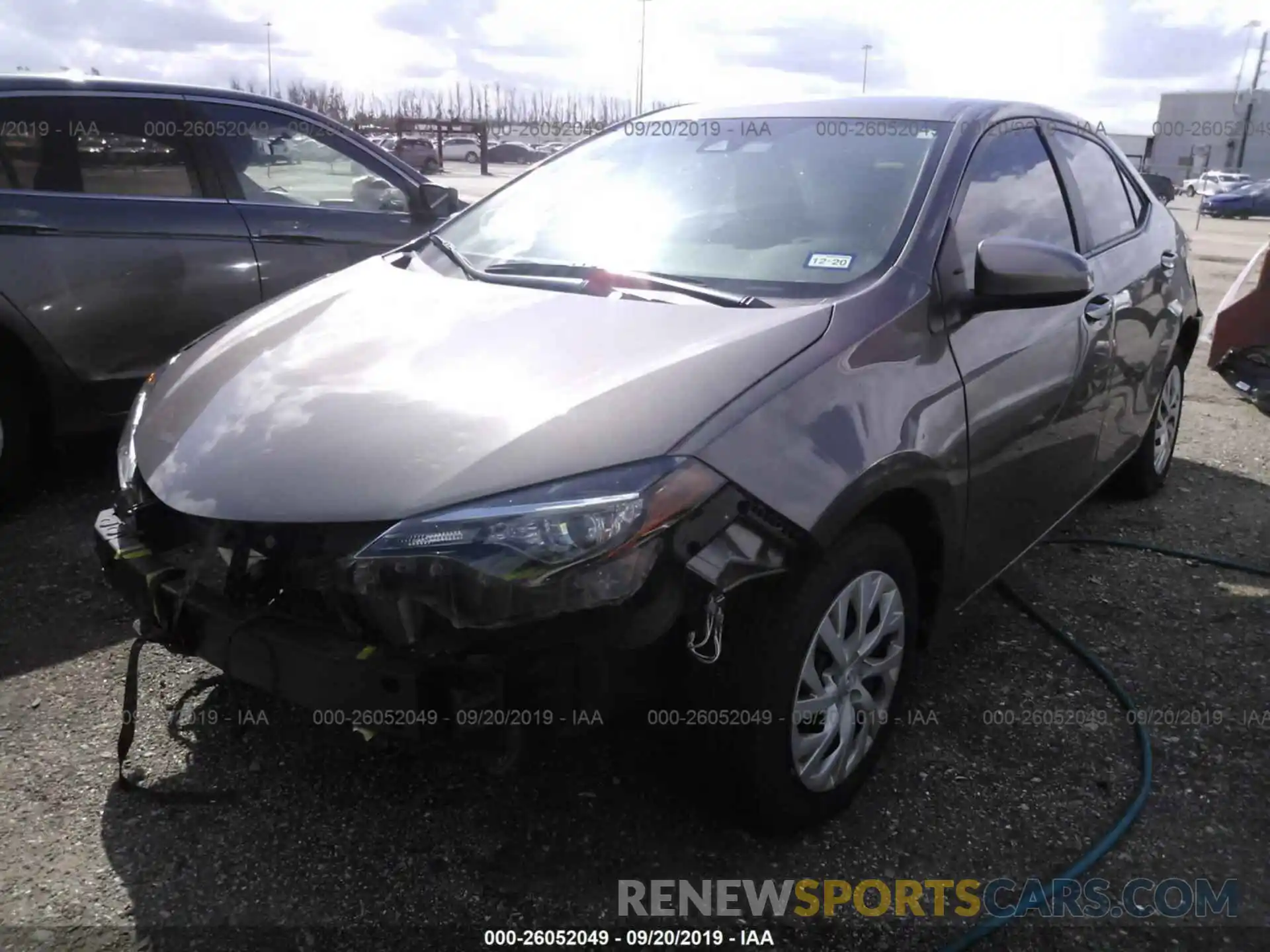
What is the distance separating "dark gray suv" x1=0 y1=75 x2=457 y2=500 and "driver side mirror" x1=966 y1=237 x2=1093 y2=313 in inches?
115

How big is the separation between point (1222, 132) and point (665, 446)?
69520 millimetres

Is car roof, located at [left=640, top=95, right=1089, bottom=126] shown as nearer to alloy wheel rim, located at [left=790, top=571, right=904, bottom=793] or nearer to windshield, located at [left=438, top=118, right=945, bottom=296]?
windshield, located at [left=438, top=118, right=945, bottom=296]

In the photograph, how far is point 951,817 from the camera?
A: 2.46 meters

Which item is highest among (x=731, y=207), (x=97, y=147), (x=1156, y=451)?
(x=97, y=147)

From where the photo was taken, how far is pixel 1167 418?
4.59m

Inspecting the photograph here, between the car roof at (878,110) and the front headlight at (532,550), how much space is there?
5.67 ft

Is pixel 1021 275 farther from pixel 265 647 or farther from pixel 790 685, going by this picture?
pixel 265 647

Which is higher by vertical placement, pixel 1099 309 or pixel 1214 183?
pixel 1214 183

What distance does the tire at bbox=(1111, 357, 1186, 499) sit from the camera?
4.40m

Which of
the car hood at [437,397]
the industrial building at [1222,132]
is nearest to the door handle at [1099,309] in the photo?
the car hood at [437,397]

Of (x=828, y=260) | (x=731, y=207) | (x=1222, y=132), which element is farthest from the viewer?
(x=1222, y=132)

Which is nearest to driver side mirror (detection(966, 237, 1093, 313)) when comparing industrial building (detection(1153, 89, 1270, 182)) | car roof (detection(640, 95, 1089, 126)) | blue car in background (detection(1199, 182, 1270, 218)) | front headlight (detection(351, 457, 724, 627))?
car roof (detection(640, 95, 1089, 126))

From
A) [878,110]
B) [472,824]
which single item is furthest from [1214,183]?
[472,824]

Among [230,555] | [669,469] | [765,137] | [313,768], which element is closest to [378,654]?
[230,555]
